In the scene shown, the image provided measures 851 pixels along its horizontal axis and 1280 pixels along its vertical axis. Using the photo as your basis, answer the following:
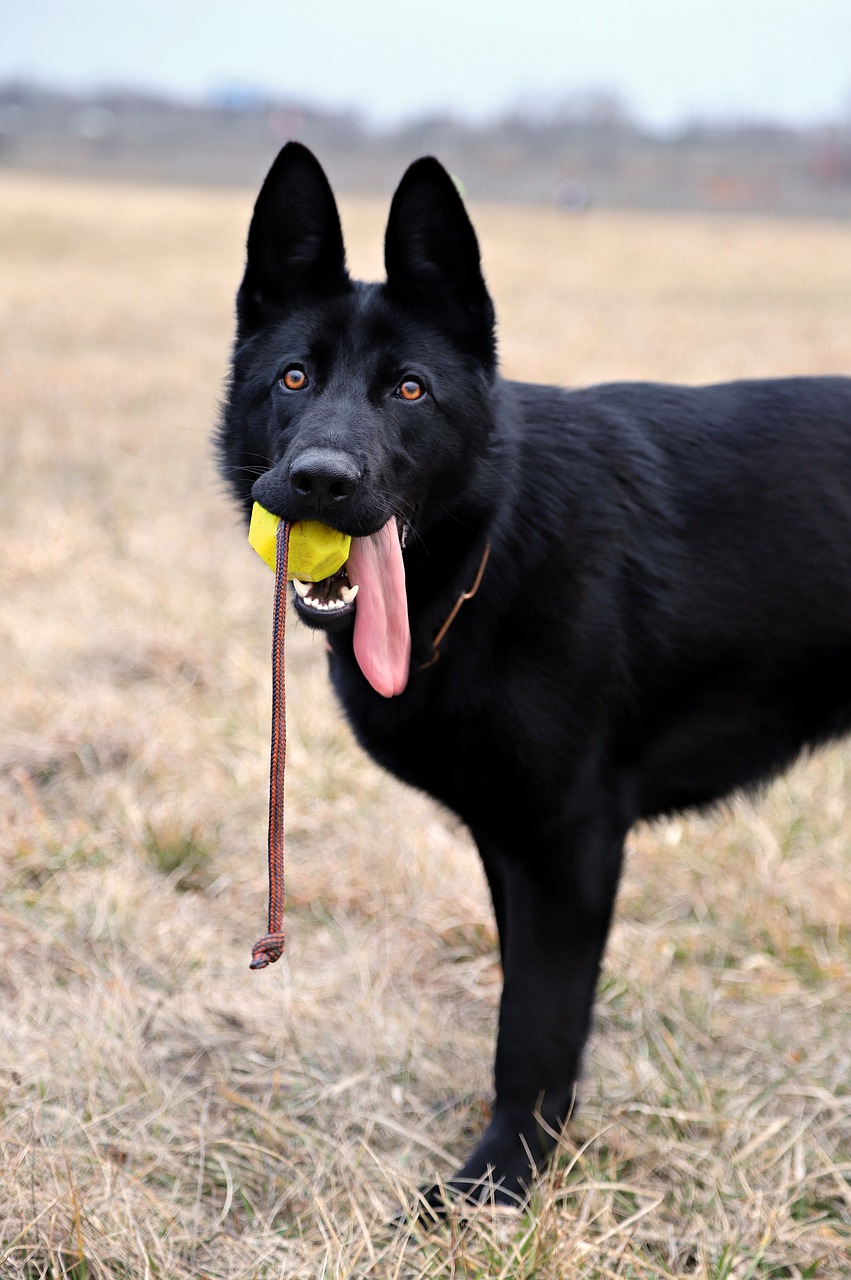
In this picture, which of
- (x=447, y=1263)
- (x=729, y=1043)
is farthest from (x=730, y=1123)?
(x=447, y=1263)

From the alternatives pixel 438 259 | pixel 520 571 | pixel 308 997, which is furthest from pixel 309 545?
pixel 308 997

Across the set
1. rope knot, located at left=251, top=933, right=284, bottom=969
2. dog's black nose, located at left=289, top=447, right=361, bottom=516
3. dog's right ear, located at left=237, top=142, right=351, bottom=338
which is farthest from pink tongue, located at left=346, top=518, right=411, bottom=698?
dog's right ear, located at left=237, top=142, right=351, bottom=338

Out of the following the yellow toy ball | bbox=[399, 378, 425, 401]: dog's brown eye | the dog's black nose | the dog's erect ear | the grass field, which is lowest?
the grass field

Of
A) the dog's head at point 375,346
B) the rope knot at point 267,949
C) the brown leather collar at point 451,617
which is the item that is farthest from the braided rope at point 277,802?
the brown leather collar at point 451,617

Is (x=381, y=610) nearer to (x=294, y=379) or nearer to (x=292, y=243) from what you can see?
(x=294, y=379)

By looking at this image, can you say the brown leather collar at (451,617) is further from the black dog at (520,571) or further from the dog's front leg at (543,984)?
the dog's front leg at (543,984)

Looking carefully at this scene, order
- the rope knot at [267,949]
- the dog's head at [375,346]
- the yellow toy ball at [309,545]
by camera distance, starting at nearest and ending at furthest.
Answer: the rope knot at [267,949] → the yellow toy ball at [309,545] → the dog's head at [375,346]

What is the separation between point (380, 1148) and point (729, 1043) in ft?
2.71

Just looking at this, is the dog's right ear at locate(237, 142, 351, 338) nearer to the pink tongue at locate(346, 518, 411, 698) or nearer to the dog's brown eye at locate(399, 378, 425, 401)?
the dog's brown eye at locate(399, 378, 425, 401)

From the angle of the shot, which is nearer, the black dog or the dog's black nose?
the dog's black nose

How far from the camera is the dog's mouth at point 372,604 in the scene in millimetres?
1911

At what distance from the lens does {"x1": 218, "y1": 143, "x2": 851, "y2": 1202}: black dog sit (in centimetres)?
208

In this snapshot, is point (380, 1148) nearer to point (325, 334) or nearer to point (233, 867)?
point (233, 867)

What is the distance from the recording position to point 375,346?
82.5 inches
